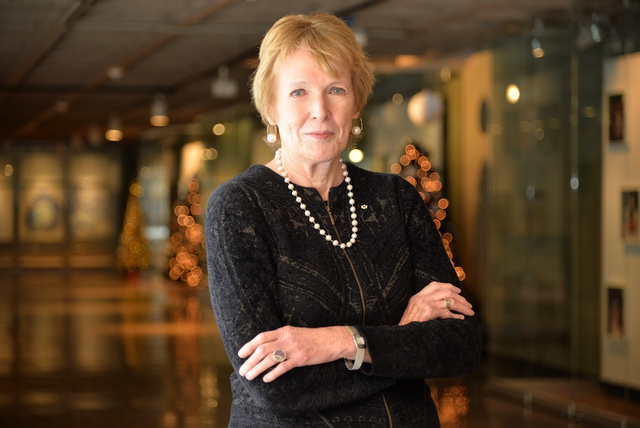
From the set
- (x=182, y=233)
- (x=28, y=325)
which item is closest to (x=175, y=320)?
(x=28, y=325)

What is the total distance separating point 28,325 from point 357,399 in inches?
461

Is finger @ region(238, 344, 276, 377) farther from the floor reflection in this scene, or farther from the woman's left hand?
the floor reflection

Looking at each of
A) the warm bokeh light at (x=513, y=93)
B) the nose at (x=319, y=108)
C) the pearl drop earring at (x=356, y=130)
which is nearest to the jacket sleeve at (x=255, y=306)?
the nose at (x=319, y=108)

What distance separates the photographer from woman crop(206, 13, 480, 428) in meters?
2.02

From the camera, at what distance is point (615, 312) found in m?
7.16

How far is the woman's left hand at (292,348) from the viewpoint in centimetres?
198

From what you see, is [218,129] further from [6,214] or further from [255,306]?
[255,306]

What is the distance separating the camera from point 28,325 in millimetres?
12992

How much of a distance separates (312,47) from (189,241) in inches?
689

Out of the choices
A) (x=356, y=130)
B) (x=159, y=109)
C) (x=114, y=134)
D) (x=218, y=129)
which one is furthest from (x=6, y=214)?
(x=356, y=130)

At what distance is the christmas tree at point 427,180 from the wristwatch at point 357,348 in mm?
8786

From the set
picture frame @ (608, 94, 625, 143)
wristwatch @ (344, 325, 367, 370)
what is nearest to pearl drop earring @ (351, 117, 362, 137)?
wristwatch @ (344, 325, 367, 370)

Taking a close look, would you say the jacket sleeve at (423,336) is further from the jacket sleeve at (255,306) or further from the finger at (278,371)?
the finger at (278,371)

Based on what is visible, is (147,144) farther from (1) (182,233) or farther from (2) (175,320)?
(2) (175,320)
